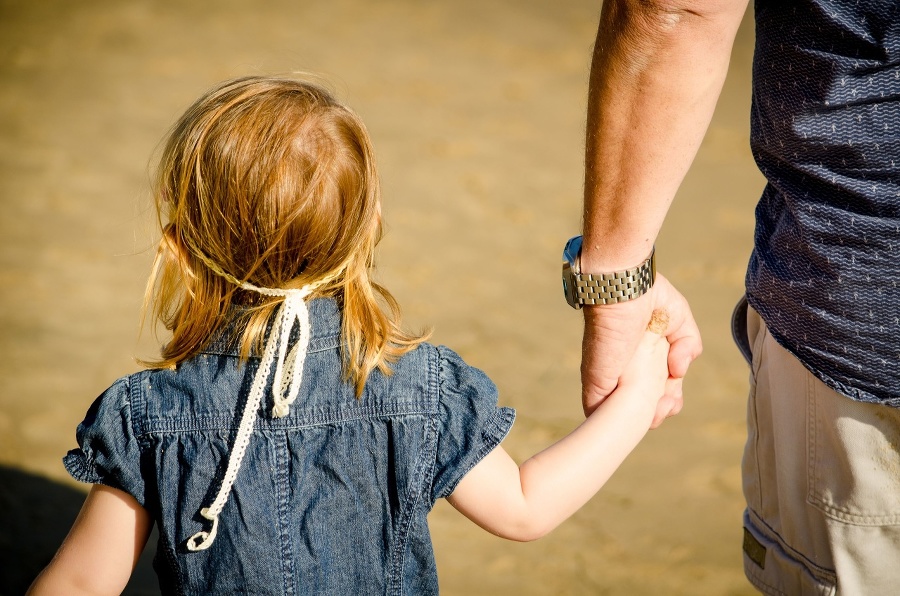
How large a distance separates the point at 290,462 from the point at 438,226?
137 inches

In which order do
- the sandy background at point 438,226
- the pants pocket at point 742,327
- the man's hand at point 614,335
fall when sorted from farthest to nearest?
the sandy background at point 438,226, the pants pocket at point 742,327, the man's hand at point 614,335

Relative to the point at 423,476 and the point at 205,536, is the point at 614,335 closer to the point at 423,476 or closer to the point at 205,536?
the point at 423,476

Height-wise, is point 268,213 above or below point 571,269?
above

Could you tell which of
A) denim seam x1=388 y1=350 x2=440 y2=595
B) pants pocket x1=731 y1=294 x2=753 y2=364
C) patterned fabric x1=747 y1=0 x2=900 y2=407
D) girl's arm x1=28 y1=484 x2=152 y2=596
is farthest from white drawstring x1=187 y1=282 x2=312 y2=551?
pants pocket x1=731 y1=294 x2=753 y2=364

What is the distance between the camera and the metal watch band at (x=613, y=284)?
1.76m

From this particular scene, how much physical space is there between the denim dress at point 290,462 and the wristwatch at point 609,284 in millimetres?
400

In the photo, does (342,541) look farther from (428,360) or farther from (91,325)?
(91,325)

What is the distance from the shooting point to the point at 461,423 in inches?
62.1

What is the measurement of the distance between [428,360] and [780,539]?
2.83ft

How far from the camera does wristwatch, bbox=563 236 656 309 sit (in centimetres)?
176

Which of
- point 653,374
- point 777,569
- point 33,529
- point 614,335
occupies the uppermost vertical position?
point 614,335

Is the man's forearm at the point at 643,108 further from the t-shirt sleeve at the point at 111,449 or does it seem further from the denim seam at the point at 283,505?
the t-shirt sleeve at the point at 111,449

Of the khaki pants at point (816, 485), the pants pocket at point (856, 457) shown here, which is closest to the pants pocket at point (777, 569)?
the khaki pants at point (816, 485)

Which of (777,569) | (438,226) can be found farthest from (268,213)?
(438,226)
